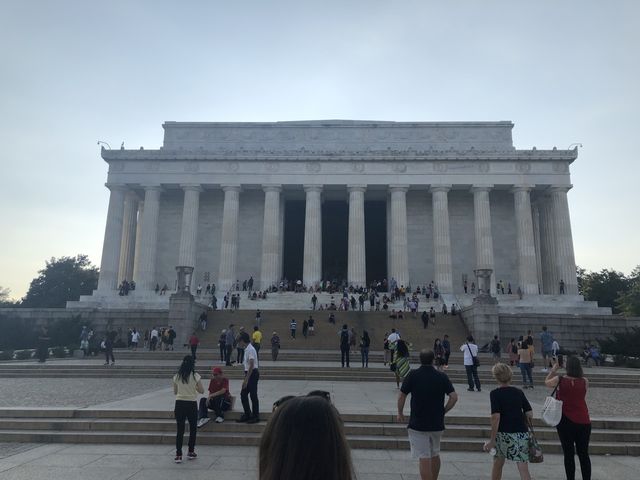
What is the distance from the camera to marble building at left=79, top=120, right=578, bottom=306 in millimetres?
46656

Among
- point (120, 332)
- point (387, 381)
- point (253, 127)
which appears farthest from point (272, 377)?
point (253, 127)

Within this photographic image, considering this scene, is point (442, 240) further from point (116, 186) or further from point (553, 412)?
point (553, 412)

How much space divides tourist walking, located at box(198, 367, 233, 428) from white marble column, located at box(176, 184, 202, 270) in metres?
37.9

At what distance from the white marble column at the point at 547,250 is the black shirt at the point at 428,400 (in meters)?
43.9

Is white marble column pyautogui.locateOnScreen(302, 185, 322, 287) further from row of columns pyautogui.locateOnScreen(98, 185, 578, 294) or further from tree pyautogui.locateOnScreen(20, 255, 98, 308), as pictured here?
tree pyautogui.locateOnScreen(20, 255, 98, 308)

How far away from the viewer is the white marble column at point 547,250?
47.1 metres

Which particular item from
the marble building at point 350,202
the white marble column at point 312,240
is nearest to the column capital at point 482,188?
the marble building at point 350,202

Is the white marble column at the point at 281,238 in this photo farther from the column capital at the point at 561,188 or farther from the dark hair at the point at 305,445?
the dark hair at the point at 305,445

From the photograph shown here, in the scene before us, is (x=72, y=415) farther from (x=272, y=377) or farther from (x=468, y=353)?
(x=468, y=353)

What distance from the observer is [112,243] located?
1850 inches

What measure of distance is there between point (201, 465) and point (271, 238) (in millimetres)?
39398

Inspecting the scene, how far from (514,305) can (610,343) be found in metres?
9.99

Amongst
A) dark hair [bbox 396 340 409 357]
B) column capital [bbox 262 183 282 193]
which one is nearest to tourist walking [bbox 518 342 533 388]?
dark hair [bbox 396 340 409 357]

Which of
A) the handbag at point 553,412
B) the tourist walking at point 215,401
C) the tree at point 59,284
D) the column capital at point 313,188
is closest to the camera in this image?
the handbag at point 553,412
